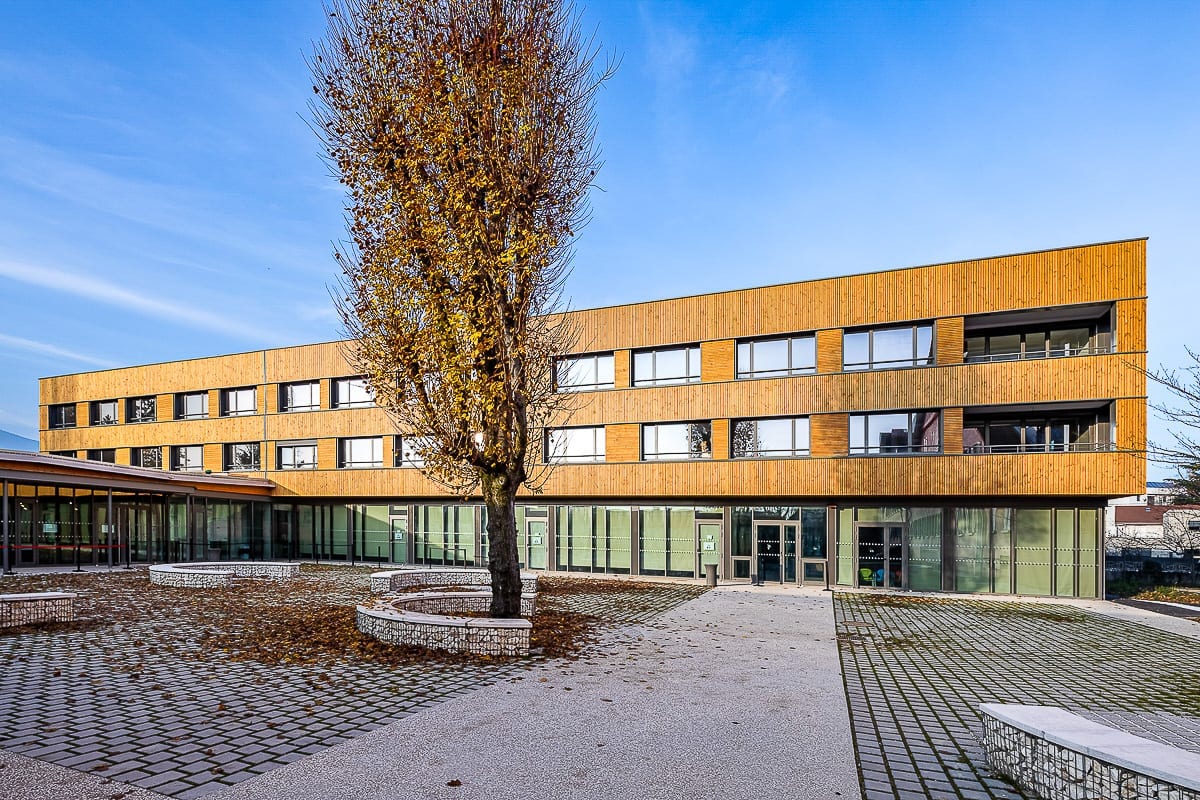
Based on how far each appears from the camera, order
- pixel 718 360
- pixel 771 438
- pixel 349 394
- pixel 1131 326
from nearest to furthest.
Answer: pixel 1131 326
pixel 771 438
pixel 718 360
pixel 349 394

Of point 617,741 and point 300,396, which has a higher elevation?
point 300,396

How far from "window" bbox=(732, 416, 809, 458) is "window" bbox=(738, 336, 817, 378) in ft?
5.34

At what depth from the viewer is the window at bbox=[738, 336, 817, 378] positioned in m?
26.1

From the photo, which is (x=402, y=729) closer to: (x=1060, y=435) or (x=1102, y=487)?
(x=1102, y=487)

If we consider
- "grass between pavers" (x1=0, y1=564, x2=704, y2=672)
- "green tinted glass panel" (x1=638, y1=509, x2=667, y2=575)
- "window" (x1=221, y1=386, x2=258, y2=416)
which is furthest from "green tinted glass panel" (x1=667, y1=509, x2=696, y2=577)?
"window" (x1=221, y1=386, x2=258, y2=416)

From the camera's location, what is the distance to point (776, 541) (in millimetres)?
26781

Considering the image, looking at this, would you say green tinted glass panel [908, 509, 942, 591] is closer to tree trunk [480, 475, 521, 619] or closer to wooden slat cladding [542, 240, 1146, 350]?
wooden slat cladding [542, 240, 1146, 350]

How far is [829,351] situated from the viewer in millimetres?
25531

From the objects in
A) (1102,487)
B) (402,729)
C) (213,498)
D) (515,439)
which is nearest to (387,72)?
(515,439)

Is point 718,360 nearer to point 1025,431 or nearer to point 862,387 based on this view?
point 862,387

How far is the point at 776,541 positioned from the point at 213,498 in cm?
2434

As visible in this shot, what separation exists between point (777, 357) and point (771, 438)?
277 centimetres

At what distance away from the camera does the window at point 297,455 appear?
3584 cm

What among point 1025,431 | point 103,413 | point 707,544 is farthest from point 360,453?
point 1025,431
